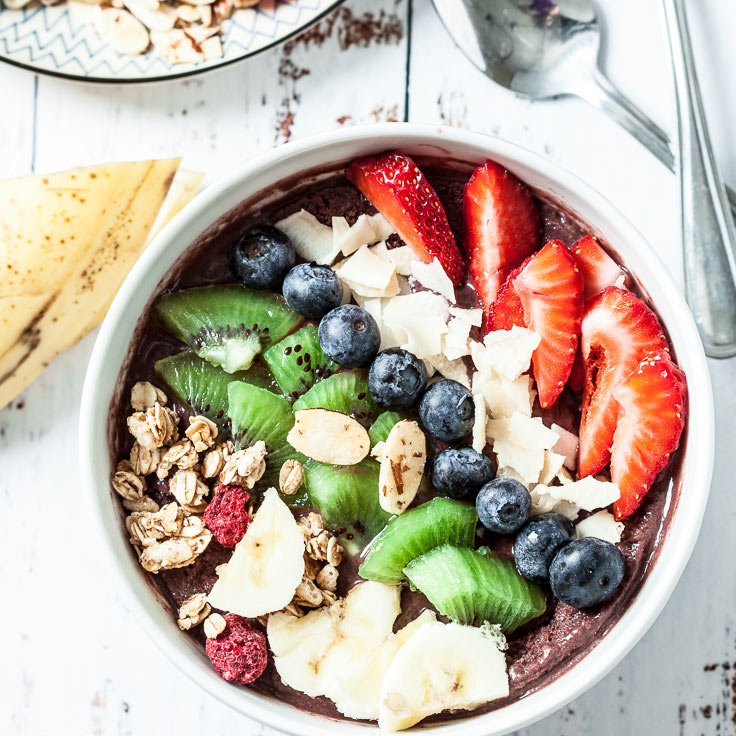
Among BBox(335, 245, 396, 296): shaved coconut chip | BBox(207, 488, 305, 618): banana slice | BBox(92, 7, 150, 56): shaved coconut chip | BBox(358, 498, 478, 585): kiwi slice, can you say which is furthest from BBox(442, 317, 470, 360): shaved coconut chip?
BBox(92, 7, 150, 56): shaved coconut chip

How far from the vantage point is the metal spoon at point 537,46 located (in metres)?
1.56

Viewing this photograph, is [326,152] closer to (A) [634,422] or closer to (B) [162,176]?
(B) [162,176]

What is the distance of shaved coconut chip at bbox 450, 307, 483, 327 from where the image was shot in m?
1.35

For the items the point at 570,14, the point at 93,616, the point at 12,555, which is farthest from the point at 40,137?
the point at 570,14

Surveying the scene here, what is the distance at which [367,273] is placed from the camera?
1.36 metres

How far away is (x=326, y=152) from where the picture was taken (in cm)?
135

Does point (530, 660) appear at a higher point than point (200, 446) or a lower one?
lower

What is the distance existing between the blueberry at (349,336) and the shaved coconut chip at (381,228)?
0.15 m

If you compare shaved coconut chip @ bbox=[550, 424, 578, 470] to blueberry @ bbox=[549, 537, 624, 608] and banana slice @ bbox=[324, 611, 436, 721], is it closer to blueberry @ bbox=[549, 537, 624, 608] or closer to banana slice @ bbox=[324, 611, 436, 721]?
blueberry @ bbox=[549, 537, 624, 608]

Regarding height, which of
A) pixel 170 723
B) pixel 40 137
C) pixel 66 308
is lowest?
pixel 170 723

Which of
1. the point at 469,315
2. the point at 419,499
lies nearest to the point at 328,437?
the point at 419,499

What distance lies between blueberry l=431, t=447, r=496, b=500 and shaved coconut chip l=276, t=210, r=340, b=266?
0.37 m

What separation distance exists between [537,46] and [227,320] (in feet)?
2.42

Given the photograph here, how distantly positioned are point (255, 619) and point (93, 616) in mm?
419
